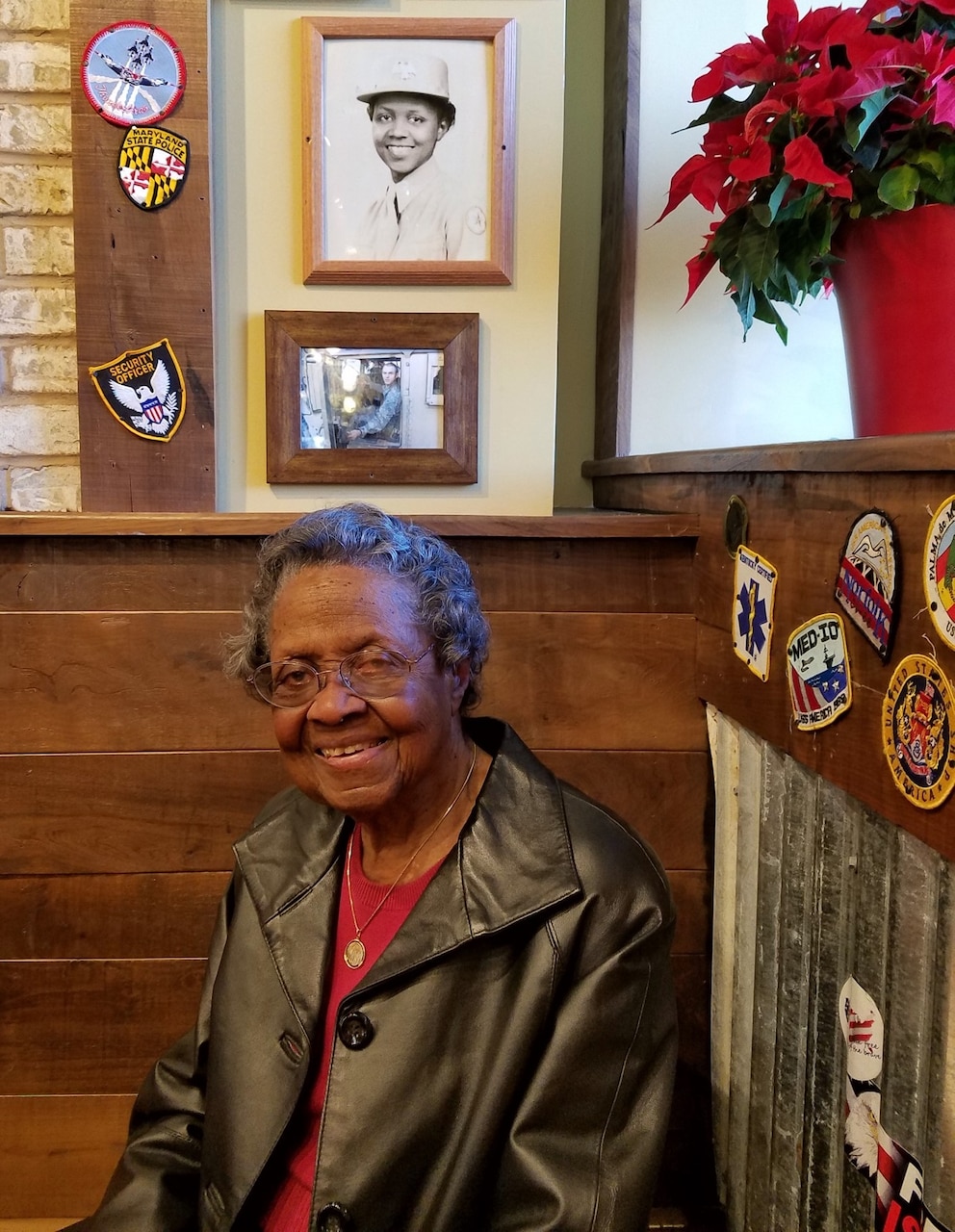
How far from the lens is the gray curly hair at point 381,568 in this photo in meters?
1.25

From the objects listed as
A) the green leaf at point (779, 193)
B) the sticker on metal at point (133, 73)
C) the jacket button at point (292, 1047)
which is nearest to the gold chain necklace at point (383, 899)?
the jacket button at point (292, 1047)

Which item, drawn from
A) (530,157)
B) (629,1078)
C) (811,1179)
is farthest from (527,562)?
(811,1179)

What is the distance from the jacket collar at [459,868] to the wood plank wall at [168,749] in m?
0.37

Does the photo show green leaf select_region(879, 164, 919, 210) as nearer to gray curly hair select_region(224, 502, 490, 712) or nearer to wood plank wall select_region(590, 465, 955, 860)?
wood plank wall select_region(590, 465, 955, 860)

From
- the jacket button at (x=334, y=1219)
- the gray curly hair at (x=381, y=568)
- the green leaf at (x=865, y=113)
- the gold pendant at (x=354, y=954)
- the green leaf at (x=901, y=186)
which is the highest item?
the green leaf at (x=865, y=113)

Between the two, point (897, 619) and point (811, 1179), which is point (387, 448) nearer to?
point (897, 619)

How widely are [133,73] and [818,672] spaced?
1.50m

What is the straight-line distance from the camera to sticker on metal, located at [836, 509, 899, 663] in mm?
1080

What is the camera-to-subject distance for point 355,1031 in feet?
3.85

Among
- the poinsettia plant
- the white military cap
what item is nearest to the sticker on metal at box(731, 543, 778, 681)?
the poinsettia plant

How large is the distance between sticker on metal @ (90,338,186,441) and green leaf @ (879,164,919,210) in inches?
46.7

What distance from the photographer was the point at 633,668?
176 centimetres

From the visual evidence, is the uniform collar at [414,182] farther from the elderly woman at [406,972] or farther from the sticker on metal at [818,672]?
the sticker on metal at [818,672]

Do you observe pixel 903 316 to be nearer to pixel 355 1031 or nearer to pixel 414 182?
pixel 414 182
